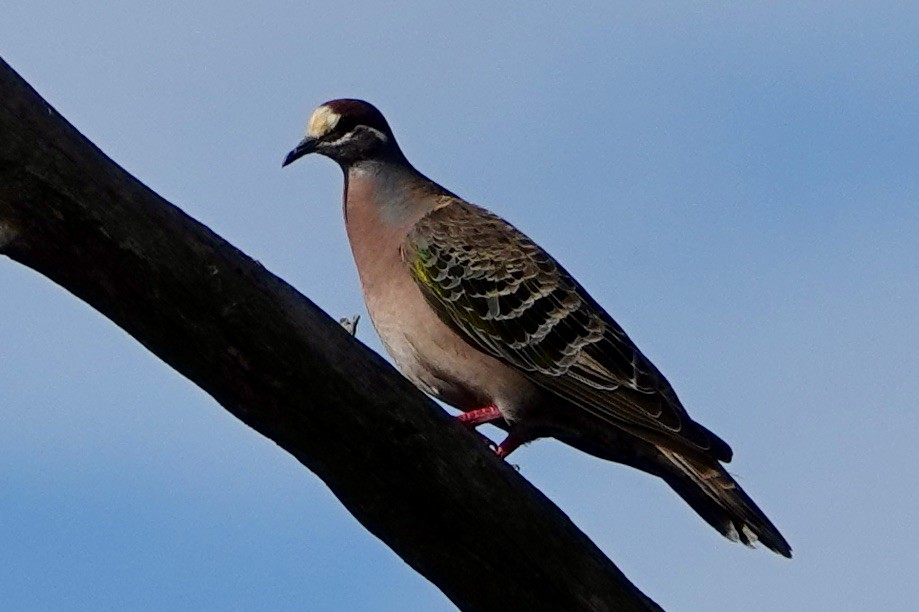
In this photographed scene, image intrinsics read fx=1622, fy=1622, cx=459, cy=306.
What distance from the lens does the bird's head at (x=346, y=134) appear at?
866 centimetres

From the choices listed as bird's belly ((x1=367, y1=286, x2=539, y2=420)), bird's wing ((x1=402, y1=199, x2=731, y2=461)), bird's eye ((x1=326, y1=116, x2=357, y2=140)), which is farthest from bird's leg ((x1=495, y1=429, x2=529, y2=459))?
bird's eye ((x1=326, y1=116, x2=357, y2=140))

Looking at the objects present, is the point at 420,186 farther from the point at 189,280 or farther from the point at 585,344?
the point at 189,280

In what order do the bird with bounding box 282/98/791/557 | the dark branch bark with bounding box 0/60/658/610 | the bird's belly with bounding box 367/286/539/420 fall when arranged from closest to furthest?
the dark branch bark with bounding box 0/60/658/610 < the bird with bounding box 282/98/791/557 < the bird's belly with bounding box 367/286/539/420

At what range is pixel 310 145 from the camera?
866 centimetres

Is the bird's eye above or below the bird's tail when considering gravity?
above

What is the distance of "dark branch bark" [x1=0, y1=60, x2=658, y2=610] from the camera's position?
168 inches

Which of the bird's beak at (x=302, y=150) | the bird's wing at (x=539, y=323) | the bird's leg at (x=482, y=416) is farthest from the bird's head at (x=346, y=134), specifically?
the bird's leg at (x=482, y=416)

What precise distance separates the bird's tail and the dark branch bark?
1578mm

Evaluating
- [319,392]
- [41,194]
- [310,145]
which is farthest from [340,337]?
[310,145]

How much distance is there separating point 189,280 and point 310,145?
4296mm

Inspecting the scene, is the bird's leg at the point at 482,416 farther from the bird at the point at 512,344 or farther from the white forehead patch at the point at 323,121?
the white forehead patch at the point at 323,121

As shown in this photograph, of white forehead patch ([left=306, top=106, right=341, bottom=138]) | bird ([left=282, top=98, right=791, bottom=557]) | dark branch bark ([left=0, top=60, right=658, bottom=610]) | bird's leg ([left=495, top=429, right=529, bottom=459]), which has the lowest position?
dark branch bark ([left=0, top=60, right=658, bottom=610])

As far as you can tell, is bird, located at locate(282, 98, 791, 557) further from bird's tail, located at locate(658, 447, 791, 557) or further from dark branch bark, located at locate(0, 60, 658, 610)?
dark branch bark, located at locate(0, 60, 658, 610)

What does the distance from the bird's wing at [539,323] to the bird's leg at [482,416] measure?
0.25m
